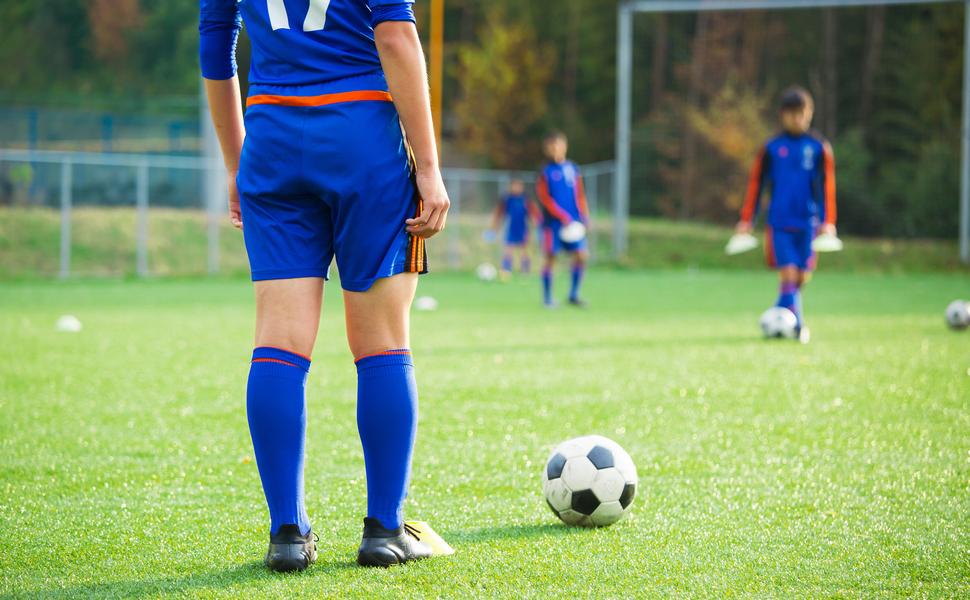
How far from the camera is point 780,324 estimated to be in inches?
362

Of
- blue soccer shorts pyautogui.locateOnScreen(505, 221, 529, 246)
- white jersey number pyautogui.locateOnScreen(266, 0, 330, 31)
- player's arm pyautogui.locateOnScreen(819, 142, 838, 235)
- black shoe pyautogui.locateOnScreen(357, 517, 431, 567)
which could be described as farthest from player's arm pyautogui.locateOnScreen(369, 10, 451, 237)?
blue soccer shorts pyautogui.locateOnScreen(505, 221, 529, 246)

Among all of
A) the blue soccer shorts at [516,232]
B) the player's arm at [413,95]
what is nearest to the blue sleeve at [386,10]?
the player's arm at [413,95]

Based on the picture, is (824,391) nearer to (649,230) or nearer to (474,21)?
(649,230)

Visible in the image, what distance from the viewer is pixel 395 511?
2.88 m

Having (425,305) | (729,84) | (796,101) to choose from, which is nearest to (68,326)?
(425,305)

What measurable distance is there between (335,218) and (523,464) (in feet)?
6.08

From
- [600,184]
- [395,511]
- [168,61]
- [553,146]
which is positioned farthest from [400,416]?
[168,61]

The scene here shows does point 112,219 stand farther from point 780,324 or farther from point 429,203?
point 429,203

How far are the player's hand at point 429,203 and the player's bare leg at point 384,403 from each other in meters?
0.14

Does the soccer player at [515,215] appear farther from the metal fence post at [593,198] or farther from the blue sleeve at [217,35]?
the blue sleeve at [217,35]

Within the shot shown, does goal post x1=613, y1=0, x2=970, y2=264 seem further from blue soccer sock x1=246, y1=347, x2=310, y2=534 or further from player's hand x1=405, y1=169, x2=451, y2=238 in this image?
blue soccer sock x1=246, y1=347, x2=310, y2=534

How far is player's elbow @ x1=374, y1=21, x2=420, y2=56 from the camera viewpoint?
265 cm

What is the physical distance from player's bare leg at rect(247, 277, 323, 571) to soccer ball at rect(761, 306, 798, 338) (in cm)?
705

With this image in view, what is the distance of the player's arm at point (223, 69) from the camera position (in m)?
3.00
